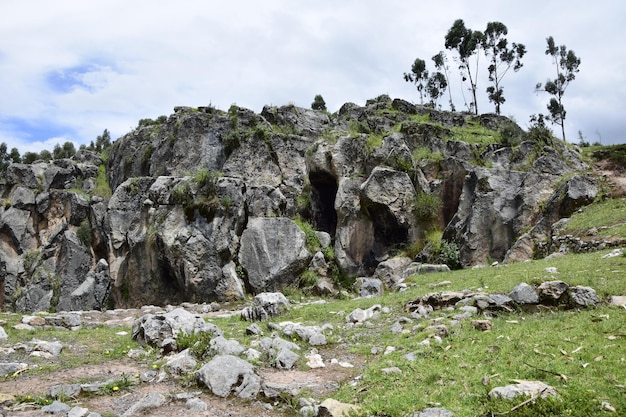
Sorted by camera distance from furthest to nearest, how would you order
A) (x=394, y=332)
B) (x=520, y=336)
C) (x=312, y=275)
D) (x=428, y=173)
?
(x=428, y=173) < (x=312, y=275) < (x=394, y=332) < (x=520, y=336)

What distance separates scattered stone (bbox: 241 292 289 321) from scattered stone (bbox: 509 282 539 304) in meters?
9.72

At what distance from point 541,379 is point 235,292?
24279 millimetres

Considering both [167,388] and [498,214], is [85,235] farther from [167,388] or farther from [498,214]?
[167,388]

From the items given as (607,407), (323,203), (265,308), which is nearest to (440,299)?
(265,308)

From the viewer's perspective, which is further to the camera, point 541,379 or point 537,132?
point 537,132

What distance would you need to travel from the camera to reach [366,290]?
82.2 feet

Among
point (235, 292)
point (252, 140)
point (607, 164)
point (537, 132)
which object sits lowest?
point (235, 292)

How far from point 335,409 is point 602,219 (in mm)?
22416

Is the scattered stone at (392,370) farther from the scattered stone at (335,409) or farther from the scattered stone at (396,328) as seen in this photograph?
the scattered stone at (396,328)

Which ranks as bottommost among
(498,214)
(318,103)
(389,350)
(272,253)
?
(389,350)

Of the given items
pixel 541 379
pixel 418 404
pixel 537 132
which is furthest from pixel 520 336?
pixel 537 132

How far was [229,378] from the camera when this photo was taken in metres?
10.4

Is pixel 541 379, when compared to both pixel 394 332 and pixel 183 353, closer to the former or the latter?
pixel 394 332

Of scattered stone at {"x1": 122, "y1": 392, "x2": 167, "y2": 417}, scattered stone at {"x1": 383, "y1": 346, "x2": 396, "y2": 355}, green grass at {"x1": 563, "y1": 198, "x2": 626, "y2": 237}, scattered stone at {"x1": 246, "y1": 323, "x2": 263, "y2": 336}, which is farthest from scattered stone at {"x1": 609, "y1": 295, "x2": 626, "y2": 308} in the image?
scattered stone at {"x1": 122, "y1": 392, "x2": 167, "y2": 417}
